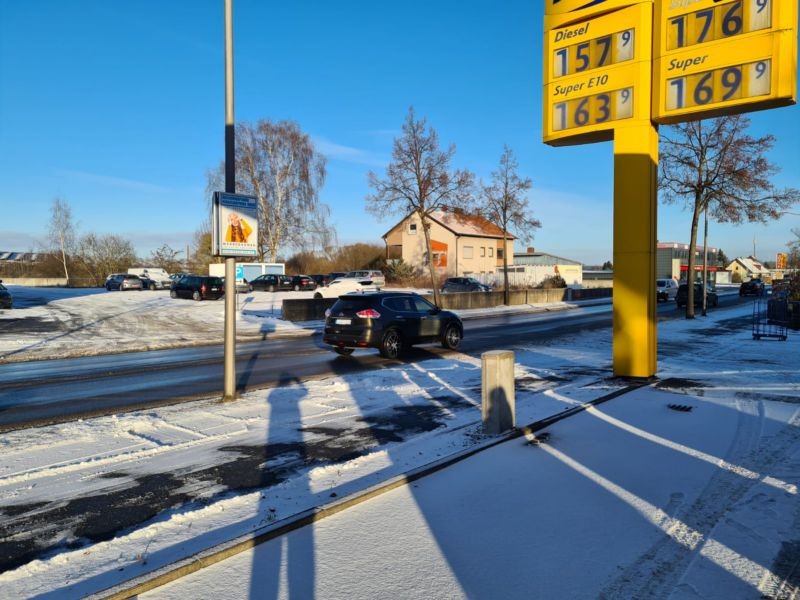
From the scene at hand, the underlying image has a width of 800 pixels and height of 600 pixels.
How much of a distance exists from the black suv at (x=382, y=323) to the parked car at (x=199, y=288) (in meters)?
22.2

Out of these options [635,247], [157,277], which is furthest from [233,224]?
[157,277]

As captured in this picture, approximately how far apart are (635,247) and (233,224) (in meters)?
6.62

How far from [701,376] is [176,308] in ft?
83.7

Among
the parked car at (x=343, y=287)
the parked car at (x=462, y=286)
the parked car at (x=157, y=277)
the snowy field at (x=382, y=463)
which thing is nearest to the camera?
the snowy field at (x=382, y=463)

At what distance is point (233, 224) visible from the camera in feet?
27.1

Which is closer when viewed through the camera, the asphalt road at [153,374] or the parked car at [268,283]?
the asphalt road at [153,374]

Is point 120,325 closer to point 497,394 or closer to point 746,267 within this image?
point 497,394

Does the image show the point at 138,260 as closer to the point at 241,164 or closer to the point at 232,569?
the point at 241,164

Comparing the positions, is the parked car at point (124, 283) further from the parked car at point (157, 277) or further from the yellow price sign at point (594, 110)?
the yellow price sign at point (594, 110)

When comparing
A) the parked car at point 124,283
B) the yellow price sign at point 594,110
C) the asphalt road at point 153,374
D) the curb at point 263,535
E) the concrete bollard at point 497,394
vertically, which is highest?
the yellow price sign at point 594,110

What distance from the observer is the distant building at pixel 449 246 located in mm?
58250

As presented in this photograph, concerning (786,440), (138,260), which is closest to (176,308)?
(786,440)

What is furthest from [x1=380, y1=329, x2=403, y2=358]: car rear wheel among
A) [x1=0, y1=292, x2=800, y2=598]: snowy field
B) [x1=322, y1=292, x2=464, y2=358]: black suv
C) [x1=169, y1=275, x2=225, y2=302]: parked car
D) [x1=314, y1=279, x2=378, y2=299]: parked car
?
[x1=169, y1=275, x2=225, y2=302]: parked car

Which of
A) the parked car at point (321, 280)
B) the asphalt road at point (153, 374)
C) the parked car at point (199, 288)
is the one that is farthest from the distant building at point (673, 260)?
the asphalt road at point (153, 374)
